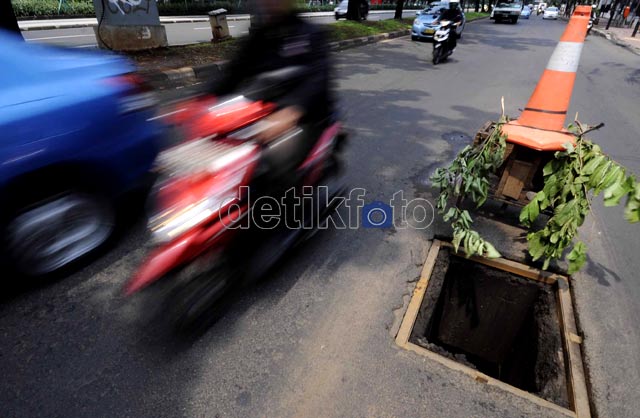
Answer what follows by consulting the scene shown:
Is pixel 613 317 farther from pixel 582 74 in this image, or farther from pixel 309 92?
pixel 582 74

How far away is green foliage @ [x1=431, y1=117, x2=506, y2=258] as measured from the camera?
261cm

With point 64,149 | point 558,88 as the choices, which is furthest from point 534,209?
point 64,149

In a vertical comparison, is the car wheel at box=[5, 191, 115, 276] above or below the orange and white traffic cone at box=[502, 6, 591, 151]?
below

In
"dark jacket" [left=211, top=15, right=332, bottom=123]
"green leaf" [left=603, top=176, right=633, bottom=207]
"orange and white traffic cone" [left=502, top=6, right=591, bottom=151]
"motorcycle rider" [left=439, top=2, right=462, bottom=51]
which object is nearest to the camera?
"green leaf" [left=603, top=176, right=633, bottom=207]

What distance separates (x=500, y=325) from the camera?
9.33 feet

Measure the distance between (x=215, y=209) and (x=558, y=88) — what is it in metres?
2.91

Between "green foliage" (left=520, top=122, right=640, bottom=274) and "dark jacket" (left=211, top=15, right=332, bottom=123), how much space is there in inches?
71.6

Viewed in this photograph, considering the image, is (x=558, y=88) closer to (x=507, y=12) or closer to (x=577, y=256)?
(x=577, y=256)

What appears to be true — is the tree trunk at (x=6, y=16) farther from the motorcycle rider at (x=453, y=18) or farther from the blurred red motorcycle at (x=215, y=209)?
the motorcycle rider at (x=453, y=18)

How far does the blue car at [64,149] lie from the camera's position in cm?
221

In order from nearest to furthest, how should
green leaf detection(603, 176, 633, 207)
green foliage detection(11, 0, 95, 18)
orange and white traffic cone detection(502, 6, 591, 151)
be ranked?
green leaf detection(603, 176, 633, 207), orange and white traffic cone detection(502, 6, 591, 151), green foliage detection(11, 0, 95, 18)

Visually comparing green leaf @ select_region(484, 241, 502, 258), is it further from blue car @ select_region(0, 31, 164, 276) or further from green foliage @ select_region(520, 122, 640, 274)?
blue car @ select_region(0, 31, 164, 276)

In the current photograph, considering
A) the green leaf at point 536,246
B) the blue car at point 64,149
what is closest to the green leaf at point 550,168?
the green leaf at point 536,246

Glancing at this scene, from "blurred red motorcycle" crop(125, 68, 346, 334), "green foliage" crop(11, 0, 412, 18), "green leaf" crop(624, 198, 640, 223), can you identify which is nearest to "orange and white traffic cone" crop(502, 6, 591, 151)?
"green leaf" crop(624, 198, 640, 223)
